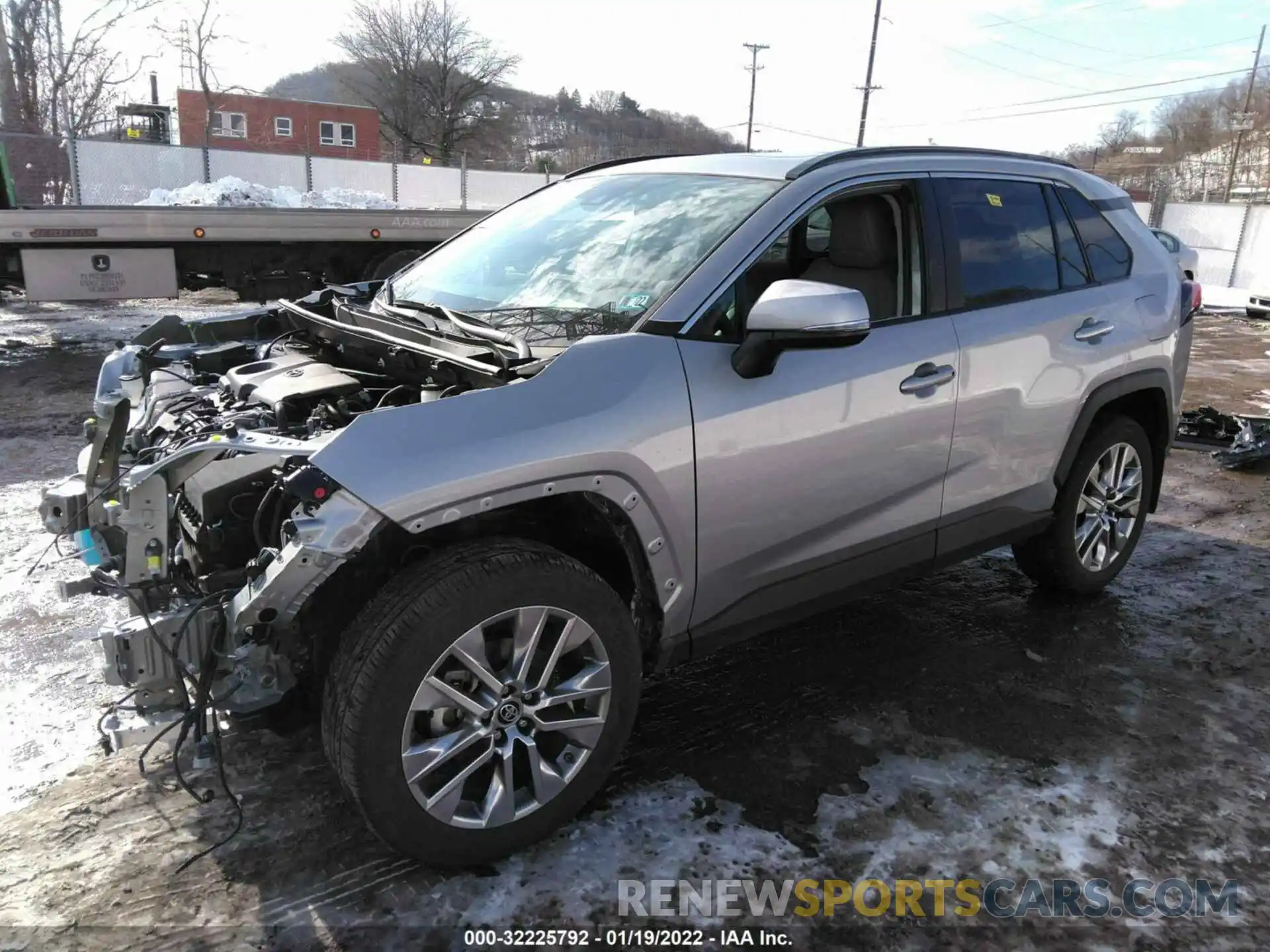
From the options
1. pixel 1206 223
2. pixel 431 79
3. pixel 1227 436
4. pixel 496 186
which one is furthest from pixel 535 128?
pixel 1227 436

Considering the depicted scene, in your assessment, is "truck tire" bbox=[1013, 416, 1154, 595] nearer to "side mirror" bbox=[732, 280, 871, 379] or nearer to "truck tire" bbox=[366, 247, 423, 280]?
"side mirror" bbox=[732, 280, 871, 379]

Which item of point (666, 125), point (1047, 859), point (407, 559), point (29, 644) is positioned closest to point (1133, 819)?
point (1047, 859)

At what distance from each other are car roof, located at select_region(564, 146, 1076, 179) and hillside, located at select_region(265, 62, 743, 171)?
38.5m

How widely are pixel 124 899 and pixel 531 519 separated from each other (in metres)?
1.46

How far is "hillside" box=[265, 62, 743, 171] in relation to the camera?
53.5 meters

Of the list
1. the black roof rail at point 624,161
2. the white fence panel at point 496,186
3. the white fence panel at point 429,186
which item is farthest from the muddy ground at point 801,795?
the white fence panel at point 496,186

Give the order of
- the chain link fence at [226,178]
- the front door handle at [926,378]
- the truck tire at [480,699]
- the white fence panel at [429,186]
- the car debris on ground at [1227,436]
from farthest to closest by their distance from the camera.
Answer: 1. the white fence panel at [429,186]
2. the chain link fence at [226,178]
3. the car debris on ground at [1227,436]
4. the front door handle at [926,378]
5. the truck tire at [480,699]

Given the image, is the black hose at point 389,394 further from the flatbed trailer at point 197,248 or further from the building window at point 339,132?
the building window at point 339,132

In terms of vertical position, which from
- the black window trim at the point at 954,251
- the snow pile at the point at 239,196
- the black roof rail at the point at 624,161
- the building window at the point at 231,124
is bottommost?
the black window trim at the point at 954,251

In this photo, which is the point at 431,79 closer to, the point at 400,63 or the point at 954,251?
the point at 400,63

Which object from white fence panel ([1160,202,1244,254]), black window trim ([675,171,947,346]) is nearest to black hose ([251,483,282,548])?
black window trim ([675,171,947,346])

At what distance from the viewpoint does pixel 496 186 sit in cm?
2052

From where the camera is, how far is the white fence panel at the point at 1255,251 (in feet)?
68.7

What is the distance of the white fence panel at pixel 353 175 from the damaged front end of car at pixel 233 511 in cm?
1591
